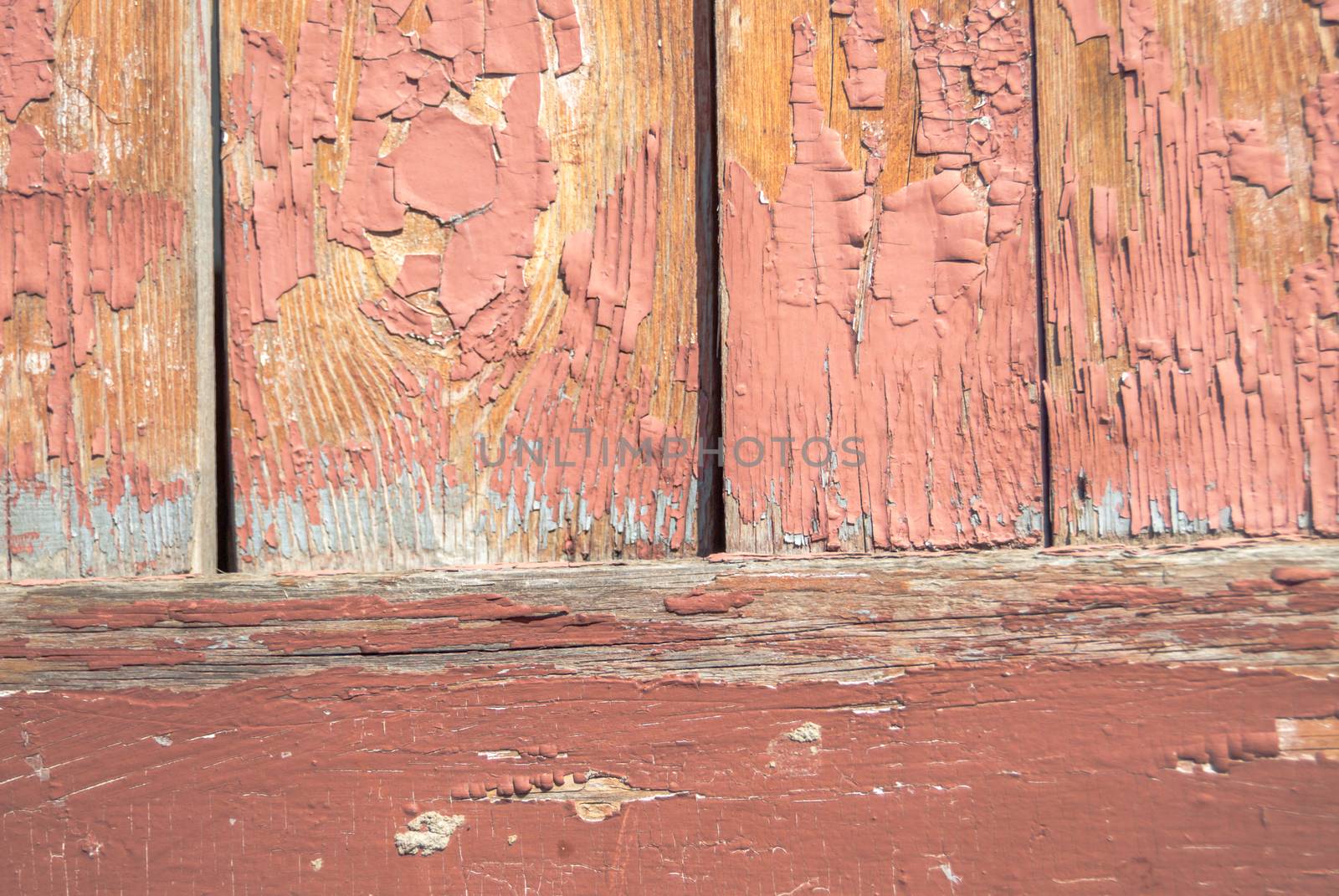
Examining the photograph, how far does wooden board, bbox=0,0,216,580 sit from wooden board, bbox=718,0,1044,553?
0.66 metres

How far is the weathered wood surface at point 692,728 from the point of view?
0.79 metres

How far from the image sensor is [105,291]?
3.03 feet

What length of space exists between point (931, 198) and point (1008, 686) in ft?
1.83

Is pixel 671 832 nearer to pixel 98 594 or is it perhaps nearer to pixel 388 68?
pixel 98 594

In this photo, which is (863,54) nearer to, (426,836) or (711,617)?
(711,617)

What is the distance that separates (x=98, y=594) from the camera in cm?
87

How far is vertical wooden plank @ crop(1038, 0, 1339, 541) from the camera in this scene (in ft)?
2.73

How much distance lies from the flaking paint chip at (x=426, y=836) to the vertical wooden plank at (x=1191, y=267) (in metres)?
0.77

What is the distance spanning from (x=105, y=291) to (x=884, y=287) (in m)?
0.94

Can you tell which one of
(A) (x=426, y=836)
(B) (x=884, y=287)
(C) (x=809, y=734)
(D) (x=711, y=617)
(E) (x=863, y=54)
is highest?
(E) (x=863, y=54)

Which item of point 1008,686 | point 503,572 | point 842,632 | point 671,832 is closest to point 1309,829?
point 1008,686

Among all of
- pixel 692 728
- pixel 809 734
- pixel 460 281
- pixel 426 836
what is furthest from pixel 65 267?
pixel 809 734

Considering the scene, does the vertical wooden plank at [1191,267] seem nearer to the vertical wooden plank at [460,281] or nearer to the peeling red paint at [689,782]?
the peeling red paint at [689,782]

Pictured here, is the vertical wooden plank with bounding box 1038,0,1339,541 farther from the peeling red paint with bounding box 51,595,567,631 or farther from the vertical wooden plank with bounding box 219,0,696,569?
the peeling red paint with bounding box 51,595,567,631
